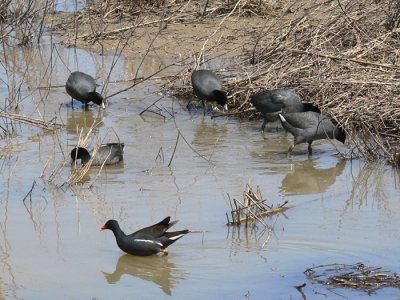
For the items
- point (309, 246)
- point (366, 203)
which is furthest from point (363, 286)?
point (366, 203)

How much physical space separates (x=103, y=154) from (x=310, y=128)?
7.52ft

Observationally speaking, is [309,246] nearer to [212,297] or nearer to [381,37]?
[212,297]

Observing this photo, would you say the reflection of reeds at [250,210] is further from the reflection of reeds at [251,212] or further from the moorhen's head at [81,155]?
the moorhen's head at [81,155]

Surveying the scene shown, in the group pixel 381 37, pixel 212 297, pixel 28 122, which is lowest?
pixel 212 297

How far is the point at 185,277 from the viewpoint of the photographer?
7.07 meters

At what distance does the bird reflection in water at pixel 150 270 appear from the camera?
277 inches

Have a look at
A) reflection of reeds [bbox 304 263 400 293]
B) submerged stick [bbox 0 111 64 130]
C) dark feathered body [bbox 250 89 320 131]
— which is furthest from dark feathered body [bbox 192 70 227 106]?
reflection of reeds [bbox 304 263 400 293]

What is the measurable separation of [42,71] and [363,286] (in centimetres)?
956

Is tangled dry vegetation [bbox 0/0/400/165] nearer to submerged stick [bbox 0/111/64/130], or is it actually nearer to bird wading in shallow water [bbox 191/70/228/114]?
bird wading in shallow water [bbox 191/70/228/114]

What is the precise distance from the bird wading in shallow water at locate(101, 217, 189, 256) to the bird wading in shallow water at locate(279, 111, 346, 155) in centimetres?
359

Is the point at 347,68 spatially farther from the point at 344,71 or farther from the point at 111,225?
the point at 111,225

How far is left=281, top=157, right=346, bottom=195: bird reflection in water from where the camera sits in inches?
375

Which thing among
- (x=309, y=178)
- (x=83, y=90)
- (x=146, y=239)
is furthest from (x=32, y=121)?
(x=146, y=239)

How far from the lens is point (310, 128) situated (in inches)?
430
